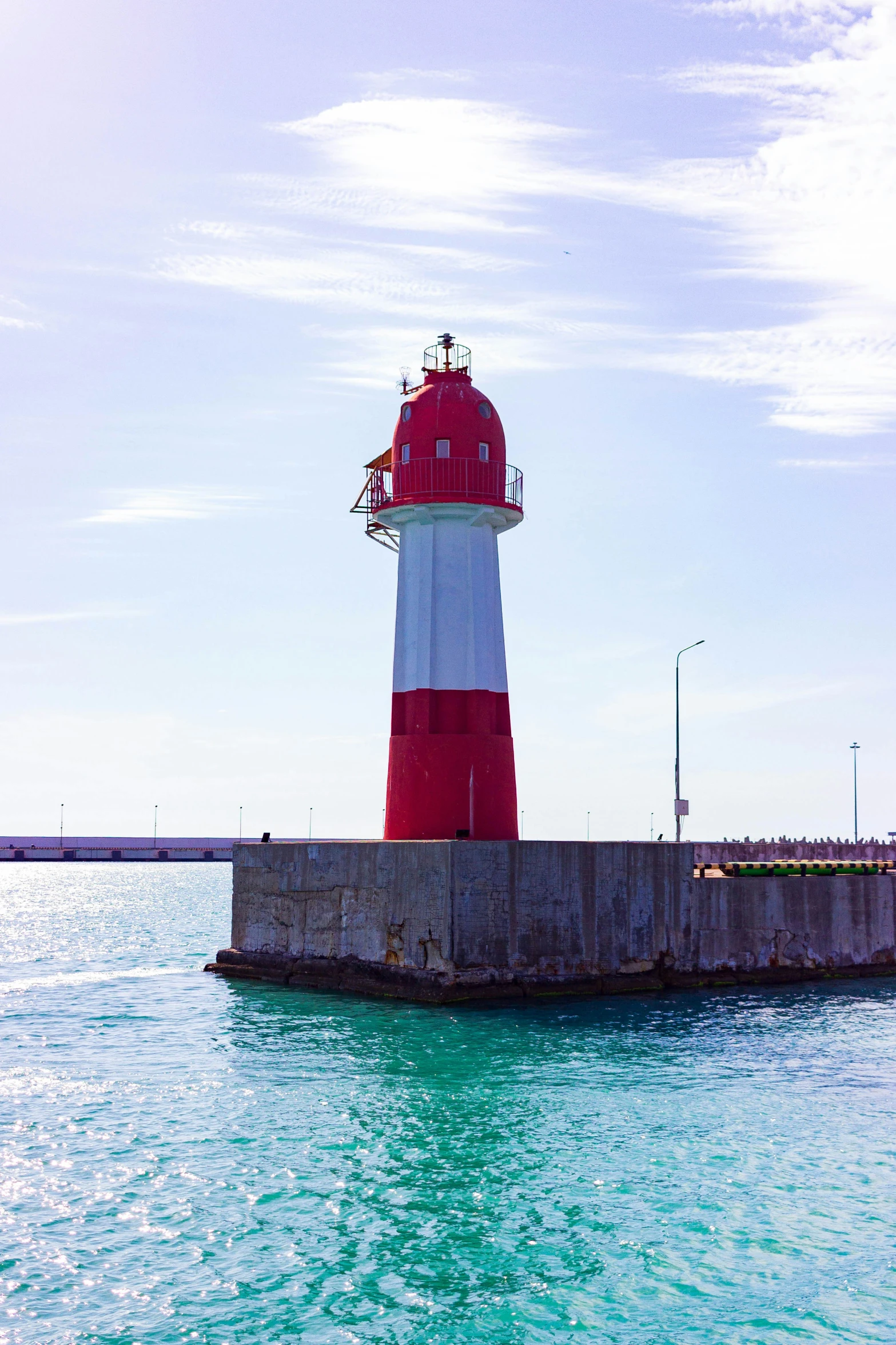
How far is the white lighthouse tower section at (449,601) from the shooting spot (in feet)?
110

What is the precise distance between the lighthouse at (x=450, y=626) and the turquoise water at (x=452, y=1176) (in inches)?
243

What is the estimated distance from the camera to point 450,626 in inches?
1320

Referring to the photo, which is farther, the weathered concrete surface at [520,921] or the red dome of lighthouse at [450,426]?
the red dome of lighthouse at [450,426]

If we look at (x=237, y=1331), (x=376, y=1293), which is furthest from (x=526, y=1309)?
(x=237, y=1331)

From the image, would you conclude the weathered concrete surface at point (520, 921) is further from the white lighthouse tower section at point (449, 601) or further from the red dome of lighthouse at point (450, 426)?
the red dome of lighthouse at point (450, 426)

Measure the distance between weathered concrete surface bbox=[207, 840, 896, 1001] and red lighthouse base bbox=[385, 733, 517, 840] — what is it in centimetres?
216

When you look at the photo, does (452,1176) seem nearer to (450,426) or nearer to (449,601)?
(449,601)

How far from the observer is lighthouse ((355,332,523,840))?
33000mm

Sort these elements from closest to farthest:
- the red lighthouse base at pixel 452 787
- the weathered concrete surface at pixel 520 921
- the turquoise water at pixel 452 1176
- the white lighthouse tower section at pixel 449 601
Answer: the turquoise water at pixel 452 1176, the weathered concrete surface at pixel 520 921, the red lighthouse base at pixel 452 787, the white lighthouse tower section at pixel 449 601

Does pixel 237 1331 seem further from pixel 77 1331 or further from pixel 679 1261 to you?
pixel 679 1261

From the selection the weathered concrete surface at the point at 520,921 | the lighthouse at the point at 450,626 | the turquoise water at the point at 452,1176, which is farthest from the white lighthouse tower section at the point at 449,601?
the turquoise water at the point at 452,1176

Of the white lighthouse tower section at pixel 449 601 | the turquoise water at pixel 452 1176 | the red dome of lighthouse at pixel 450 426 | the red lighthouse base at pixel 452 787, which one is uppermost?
the red dome of lighthouse at pixel 450 426

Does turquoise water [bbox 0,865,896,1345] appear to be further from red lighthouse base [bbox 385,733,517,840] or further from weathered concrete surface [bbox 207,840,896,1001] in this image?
red lighthouse base [bbox 385,733,517,840]

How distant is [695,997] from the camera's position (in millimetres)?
30844
